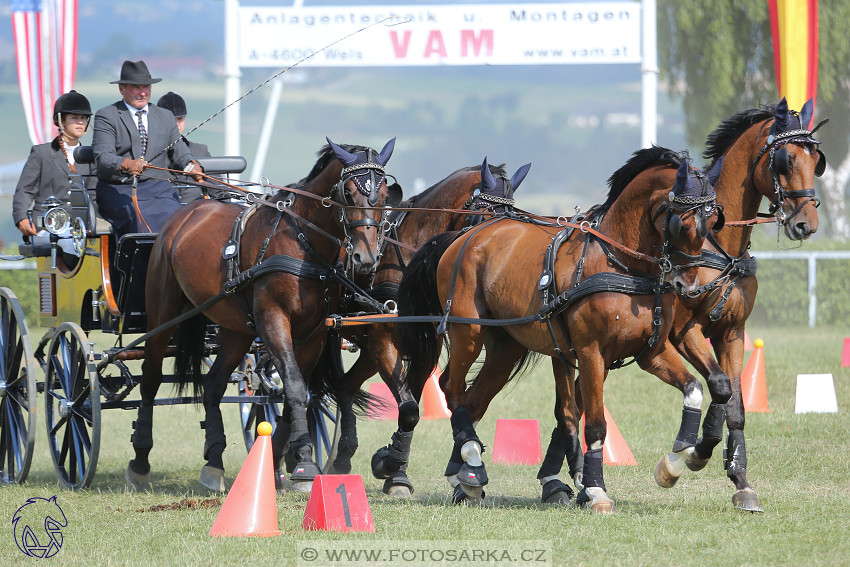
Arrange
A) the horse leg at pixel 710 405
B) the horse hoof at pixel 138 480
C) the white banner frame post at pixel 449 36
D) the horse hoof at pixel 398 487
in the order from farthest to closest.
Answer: the white banner frame post at pixel 449 36 → the horse hoof at pixel 138 480 → the horse hoof at pixel 398 487 → the horse leg at pixel 710 405

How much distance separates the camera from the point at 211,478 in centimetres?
713

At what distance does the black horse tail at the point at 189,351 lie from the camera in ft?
25.0

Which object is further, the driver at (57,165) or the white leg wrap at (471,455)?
the driver at (57,165)

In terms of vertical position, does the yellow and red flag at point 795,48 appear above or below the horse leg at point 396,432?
above

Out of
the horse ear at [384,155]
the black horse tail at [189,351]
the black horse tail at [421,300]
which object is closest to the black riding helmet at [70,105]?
the black horse tail at [189,351]

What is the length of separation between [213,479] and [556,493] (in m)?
2.27

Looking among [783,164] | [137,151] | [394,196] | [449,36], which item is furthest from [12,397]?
[449,36]

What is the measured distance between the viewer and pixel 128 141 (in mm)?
7734

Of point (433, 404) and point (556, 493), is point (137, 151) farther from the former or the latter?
point (433, 404)

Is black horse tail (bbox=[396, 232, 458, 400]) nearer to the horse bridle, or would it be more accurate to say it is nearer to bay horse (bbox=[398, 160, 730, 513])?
bay horse (bbox=[398, 160, 730, 513])

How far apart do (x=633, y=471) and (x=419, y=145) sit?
364 ft

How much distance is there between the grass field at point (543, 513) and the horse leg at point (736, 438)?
0.11 m

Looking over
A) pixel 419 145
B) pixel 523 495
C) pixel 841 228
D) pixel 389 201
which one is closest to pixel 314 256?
pixel 389 201

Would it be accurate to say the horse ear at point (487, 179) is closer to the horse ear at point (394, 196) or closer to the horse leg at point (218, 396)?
the horse ear at point (394, 196)
